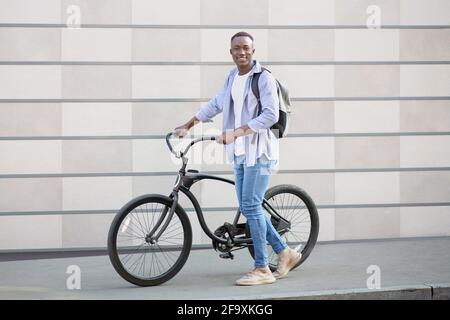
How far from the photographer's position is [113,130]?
8.60m

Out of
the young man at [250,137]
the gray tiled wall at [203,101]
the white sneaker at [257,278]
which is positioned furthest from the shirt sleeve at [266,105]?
the gray tiled wall at [203,101]

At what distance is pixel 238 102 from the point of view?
6668mm

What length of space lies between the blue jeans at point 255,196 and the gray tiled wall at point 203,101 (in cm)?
196

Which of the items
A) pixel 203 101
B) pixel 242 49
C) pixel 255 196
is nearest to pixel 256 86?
pixel 242 49

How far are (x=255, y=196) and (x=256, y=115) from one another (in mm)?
645

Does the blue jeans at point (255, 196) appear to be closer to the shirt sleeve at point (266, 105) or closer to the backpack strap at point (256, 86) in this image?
the shirt sleeve at point (266, 105)

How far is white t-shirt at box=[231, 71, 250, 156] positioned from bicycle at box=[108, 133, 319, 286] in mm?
220

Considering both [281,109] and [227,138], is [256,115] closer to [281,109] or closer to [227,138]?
[281,109]

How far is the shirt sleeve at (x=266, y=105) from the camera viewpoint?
21.1ft

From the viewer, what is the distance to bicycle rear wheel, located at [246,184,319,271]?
729 centimetres

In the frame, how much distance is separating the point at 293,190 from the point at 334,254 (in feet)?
4.01

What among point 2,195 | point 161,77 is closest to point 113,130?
point 161,77
